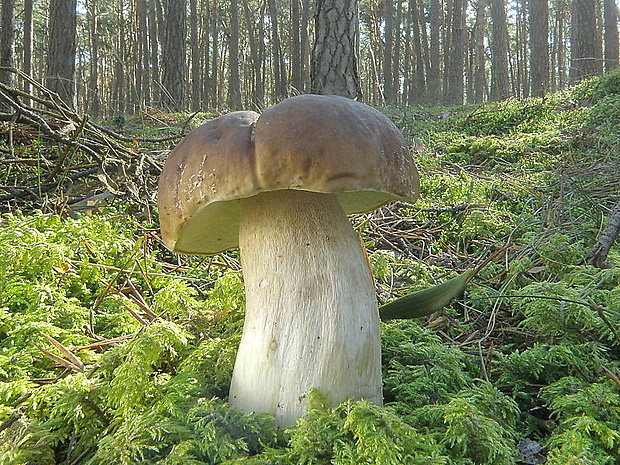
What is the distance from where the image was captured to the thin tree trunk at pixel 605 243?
6.26 feet

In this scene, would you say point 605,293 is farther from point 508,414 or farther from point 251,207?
point 251,207

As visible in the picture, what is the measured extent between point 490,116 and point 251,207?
5.81 m

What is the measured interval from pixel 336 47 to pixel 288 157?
3852mm

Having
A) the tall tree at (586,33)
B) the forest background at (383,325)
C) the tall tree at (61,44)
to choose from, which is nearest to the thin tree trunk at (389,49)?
the tall tree at (586,33)

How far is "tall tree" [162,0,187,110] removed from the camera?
30.9 feet

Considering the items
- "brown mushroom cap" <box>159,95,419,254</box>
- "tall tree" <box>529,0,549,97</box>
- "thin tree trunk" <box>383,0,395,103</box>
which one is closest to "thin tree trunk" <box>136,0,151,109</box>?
"thin tree trunk" <box>383,0,395,103</box>

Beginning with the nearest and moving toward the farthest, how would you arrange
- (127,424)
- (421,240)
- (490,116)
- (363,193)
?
(127,424) → (363,193) → (421,240) → (490,116)

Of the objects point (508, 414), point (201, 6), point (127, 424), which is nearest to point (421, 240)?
point (508, 414)

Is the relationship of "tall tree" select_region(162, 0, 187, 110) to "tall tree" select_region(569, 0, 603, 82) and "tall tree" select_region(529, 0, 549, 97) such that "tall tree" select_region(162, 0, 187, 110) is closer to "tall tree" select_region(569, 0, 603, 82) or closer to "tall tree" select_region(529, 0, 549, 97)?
"tall tree" select_region(569, 0, 603, 82)

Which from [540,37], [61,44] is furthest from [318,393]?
[540,37]

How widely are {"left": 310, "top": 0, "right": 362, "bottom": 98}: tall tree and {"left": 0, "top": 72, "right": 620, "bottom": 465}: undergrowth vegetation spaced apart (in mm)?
2078

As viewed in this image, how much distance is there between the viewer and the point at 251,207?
4.57 feet

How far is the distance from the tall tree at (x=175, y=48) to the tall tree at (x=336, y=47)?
17.9ft

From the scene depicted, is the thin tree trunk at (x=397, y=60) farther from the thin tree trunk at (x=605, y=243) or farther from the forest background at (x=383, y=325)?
the thin tree trunk at (x=605, y=243)
